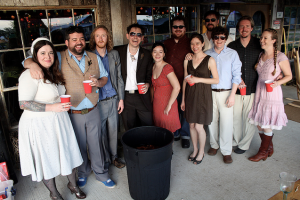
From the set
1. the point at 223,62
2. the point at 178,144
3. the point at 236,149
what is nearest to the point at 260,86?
the point at 223,62

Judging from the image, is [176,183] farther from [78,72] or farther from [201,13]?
[201,13]

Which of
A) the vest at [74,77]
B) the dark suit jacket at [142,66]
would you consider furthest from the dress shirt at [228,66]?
the vest at [74,77]

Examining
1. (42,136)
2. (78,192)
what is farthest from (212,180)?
(42,136)

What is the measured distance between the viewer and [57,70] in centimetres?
232

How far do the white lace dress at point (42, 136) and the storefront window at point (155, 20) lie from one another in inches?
94.5

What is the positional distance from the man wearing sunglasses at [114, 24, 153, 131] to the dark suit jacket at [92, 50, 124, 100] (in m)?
0.06

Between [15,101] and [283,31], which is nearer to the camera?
[15,101]

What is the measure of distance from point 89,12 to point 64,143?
7.15 ft

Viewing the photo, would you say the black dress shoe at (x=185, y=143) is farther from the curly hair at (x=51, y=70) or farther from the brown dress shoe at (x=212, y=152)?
the curly hair at (x=51, y=70)

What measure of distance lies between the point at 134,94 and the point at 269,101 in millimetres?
1789

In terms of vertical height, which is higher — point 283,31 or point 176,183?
point 283,31

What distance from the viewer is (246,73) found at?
3191 mm

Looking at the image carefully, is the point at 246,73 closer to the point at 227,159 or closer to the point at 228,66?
the point at 228,66

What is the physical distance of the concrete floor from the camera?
2.62 m
